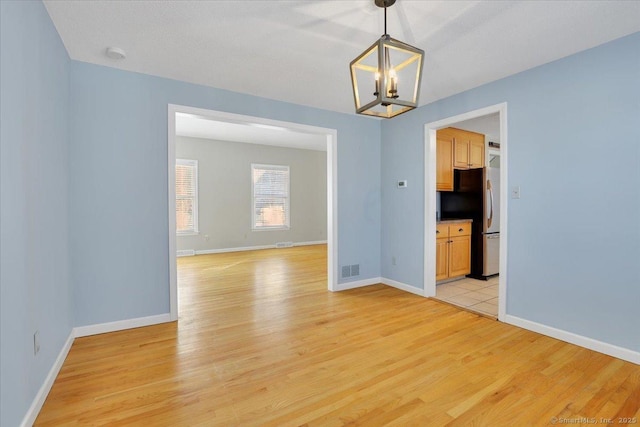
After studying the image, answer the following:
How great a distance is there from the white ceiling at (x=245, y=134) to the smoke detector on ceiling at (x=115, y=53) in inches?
123

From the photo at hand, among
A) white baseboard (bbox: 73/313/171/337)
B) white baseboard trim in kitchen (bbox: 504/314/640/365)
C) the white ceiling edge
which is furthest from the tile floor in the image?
white baseboard (bbox: 73/313/171/337)

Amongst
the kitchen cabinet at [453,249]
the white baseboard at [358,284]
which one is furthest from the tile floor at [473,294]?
the white baseboard at [358,284]

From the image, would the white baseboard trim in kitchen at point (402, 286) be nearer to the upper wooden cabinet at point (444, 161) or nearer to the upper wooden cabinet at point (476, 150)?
the upper wooden cabinet at point (444, 161)

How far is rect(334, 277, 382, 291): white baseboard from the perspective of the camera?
422 cm

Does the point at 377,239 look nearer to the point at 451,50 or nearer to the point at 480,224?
the point at 480,224

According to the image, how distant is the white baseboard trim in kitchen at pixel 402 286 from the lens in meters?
3.98

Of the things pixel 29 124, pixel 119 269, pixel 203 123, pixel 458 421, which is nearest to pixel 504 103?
pixel 458 421

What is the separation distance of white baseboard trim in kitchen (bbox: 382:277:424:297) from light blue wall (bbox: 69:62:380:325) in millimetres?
2994

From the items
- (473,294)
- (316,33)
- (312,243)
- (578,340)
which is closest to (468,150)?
(473,294)

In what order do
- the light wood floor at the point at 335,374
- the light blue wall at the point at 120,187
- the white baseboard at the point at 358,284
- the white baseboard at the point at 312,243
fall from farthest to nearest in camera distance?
the white baseboard at the point at 312,243 < the white baseboard at the point at 358,284 < the light blue wall at the point at 120,187 < the light wood floor at the point at 335,374

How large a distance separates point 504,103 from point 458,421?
2950 mm

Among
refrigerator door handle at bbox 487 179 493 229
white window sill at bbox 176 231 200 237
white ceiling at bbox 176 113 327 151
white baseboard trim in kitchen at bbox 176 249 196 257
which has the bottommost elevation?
white baseboard trim in kitchen at bbox 176 249 196 257

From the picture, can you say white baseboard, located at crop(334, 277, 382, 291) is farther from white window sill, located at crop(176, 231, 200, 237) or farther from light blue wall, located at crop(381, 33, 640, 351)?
white window sill, located at crop(176, 231, 200, 237)

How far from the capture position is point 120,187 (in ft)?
9.46
